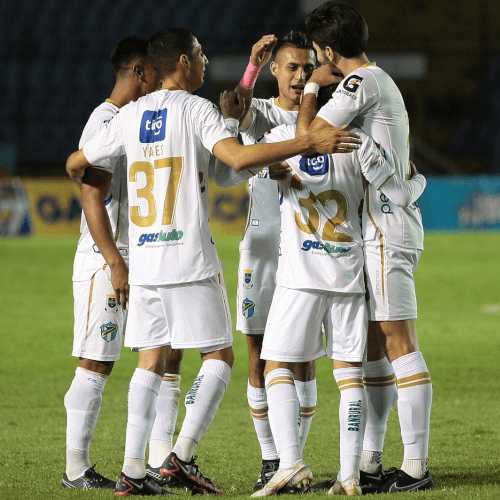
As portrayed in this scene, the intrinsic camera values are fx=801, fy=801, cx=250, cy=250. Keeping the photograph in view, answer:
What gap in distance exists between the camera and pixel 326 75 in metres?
3.51

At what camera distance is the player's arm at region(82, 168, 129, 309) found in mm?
3477

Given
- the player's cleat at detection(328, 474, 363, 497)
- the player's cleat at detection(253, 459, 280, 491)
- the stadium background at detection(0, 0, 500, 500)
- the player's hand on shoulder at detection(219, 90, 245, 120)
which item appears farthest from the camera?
the stadium background at detection(0, 0, 500, 500)

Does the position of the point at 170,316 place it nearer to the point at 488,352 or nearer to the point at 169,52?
the point at 169,52

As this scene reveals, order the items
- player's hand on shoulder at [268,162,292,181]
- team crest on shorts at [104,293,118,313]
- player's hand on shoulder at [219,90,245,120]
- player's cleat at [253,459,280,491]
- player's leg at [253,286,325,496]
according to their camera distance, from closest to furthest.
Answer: player's leg at [253,286,325,496]
player's hand on shoulder at [268,162,292,181]
player's hand on shoulder at [219,90,245,120]
player's cleat at [253,459,280,491]
team crest on shorts at [104,293,118,313]

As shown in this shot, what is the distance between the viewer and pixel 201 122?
3193mm

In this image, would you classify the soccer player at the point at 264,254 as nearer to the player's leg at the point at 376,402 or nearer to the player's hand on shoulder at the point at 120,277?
the player's leg at the point at 376,402

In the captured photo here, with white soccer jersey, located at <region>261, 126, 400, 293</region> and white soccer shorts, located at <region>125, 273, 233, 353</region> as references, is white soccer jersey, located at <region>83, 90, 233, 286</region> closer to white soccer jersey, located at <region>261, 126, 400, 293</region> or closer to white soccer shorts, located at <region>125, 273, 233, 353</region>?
white soccer shorts, located at <region>125, 273, 233, 353</region>

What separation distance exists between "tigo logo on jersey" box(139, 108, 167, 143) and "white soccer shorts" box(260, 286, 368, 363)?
84 centimetres

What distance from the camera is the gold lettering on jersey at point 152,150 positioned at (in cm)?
324

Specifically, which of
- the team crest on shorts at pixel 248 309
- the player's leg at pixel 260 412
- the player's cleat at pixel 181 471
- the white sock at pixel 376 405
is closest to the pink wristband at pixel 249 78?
the team crest on shorts at pixel 248 309

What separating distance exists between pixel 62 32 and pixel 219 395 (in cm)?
2755

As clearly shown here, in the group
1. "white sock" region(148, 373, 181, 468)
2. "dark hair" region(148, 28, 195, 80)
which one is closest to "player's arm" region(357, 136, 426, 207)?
"dark hair" region(148, 28, 195, 80)

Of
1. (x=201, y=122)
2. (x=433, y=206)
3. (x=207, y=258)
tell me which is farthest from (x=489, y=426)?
(x=433, y=206)

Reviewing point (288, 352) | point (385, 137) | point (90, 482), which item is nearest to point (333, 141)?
point (385, 137)
